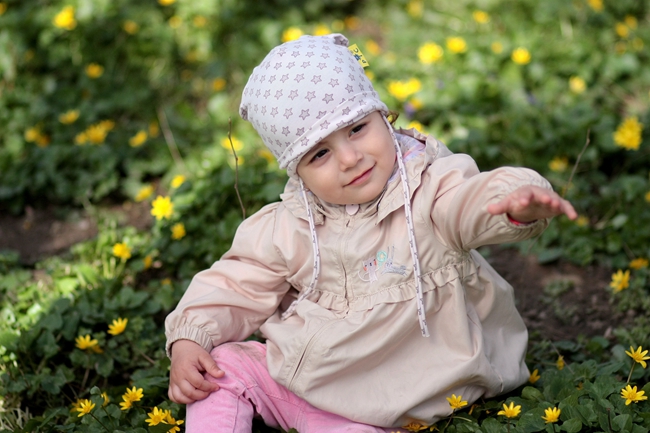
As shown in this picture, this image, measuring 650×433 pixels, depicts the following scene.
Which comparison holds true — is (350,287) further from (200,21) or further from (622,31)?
(200,21)

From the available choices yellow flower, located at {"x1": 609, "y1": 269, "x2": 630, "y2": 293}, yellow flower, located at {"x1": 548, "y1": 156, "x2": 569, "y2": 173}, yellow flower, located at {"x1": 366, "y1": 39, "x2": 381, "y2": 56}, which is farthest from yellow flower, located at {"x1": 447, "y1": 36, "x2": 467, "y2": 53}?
yellow flower, located at {"x1": 609, "y1": 269, "x2": 630, "y2": 293}

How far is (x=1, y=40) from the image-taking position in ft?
13.8

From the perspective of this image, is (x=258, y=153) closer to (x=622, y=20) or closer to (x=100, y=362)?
(x=100, y=362)

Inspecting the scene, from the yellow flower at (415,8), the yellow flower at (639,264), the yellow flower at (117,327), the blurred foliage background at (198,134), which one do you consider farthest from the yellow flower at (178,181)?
the yellow flower at (415,8)

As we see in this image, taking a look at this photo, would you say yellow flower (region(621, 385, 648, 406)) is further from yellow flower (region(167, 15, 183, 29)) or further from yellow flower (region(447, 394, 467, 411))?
yellow flower (region(167, 15, 183, 29))

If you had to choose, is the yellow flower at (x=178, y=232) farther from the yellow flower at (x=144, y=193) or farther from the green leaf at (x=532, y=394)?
the green leaf at (x=532, y=394)

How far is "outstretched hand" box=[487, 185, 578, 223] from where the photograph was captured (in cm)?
152

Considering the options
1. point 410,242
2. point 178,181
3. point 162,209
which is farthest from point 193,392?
point 178,181

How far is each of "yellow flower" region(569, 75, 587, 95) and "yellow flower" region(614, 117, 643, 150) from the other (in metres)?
0.58

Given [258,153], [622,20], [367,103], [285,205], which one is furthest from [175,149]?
[622,20]

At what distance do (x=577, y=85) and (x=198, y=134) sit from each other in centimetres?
194

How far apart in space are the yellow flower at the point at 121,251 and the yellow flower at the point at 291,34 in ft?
5.43

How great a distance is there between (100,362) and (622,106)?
9.08ft

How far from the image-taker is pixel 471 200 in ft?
5.68
